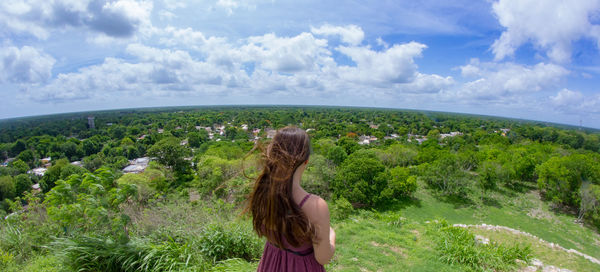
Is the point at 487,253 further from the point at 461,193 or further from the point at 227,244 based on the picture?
the point at 461,193

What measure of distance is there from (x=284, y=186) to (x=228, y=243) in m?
3.44

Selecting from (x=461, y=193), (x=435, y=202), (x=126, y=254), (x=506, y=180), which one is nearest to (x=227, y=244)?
(x=126, y=254)

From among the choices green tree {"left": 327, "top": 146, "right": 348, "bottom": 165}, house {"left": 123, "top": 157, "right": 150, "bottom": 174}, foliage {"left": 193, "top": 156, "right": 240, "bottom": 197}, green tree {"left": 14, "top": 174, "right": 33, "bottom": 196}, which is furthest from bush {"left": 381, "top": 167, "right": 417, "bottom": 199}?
green tree {"left": 14, "top": 174, "right": 33, "bottom": 196}

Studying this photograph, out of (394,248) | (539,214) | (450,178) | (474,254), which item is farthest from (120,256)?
(539,214)

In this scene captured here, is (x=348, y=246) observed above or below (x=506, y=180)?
above

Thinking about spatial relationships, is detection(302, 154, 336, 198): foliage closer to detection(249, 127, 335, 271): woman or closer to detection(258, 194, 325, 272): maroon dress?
detection(258, 194, 325, 272): maroon dress

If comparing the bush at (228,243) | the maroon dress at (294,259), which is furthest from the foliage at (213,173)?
the maroon dress at (294,259)

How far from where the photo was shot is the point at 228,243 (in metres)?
4.19

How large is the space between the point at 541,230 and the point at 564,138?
58898mm

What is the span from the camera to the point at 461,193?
18.3 m

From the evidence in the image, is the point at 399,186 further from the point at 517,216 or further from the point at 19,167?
the point at 19,167

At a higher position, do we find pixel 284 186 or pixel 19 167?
pixel 284 186

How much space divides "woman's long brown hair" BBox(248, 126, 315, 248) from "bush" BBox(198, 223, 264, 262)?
3119 millimetres

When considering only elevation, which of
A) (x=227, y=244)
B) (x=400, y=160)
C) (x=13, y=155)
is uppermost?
(x=227, y=244)
